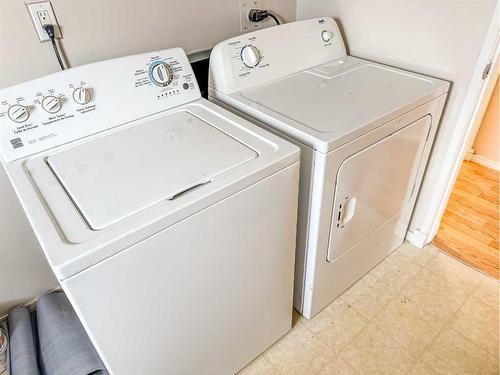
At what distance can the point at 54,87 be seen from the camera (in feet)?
3.81

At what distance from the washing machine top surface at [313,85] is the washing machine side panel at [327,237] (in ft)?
0.14

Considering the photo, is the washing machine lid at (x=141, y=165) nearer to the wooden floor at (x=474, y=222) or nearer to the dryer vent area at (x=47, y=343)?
the dryer vent area at (x=47, y=343)

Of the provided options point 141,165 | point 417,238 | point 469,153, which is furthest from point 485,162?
point 141,165

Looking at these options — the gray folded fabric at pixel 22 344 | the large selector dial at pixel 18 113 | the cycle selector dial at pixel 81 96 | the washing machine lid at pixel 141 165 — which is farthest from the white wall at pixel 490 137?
the gray folded fabric at pixel 22 344

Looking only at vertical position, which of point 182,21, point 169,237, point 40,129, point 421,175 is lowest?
point 421,175

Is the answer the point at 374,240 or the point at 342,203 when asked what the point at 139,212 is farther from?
the point at 374,240

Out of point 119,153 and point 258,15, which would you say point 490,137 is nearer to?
point 258,15

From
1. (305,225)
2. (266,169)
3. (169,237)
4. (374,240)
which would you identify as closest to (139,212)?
(169,237)

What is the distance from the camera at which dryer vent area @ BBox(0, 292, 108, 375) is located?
4.22 ft

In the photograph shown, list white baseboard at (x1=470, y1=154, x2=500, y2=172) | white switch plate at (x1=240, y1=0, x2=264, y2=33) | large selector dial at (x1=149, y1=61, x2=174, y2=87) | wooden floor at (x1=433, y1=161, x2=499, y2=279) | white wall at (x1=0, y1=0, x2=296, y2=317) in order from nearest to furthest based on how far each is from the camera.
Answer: white wall at (x1=0, y1=0, x2=296, y2=317), large selector dial at (x1=149, y1=61, x2=174, y2=87), white switch plate at (x1=240, y1=0, x2=264, y2=33), wooden floor at (x1=433, y1=161, x2=499, y2=279), white baseboard at (x1=470, y1=154, x2=500, y2=172)

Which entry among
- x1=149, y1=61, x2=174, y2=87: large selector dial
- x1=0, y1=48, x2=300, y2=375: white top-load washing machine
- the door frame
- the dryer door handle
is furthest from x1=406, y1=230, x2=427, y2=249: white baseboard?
x1=149, y1=61, x2=174, y2=87: large selector dial

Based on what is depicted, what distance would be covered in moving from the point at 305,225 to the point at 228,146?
444 millimetres

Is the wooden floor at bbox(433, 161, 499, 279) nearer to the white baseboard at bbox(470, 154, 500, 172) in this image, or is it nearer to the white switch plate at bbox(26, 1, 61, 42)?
the white baseboard at bbox(470, 154, 500, 172)

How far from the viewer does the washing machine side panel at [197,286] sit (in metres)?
0.85
